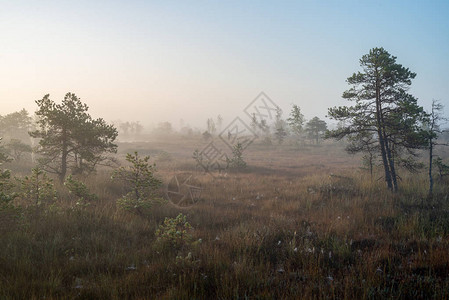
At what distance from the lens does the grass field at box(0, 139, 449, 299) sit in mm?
3105

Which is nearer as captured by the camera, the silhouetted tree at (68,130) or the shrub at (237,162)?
the silhouetted tree at (68,130)

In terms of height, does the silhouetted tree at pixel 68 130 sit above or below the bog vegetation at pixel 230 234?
above

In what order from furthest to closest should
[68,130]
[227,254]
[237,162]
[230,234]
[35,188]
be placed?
1. [237,162]
2. [68,130]
3. [35,188]
4. [230,234]
5. [227,254]

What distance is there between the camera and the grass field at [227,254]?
3.11 m

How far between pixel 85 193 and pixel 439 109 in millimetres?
15313

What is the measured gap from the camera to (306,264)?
3.97 m

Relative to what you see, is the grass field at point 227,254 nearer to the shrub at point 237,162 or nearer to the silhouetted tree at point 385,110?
the silhouetted tree at point 385,110

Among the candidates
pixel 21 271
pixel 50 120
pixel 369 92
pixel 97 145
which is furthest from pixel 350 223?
pixel 50 120

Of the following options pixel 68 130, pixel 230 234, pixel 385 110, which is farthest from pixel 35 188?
pixel 385 110

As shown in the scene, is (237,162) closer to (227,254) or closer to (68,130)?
Result: (68,130)

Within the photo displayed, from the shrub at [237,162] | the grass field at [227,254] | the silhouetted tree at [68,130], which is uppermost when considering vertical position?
the silhouetted tree at [68,130]

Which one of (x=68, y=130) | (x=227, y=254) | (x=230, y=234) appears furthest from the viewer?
(x=68, y=130)

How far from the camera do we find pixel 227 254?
173 inches

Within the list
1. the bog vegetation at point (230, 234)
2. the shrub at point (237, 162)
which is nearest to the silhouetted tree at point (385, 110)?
the bog vegetation at point (230, 234)
